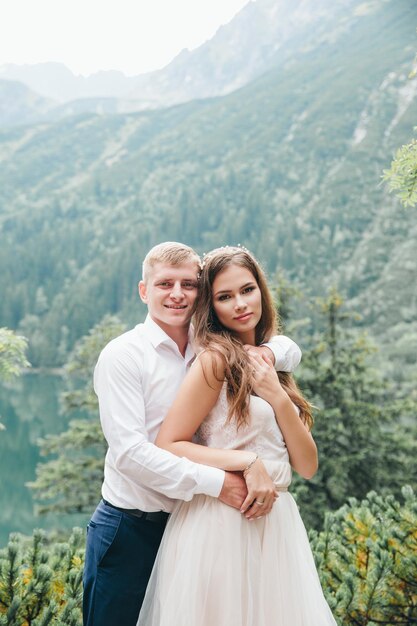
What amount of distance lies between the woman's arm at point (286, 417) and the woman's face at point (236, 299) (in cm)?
19

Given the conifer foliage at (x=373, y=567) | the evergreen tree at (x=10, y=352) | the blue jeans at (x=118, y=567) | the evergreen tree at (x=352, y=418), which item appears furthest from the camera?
the evergreen tree at (x=352, y=418)

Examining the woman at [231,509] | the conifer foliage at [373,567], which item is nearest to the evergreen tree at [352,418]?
the conifer foliage at [373,567]

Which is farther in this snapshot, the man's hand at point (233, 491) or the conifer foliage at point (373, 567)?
the conifer foliage at point (373, 567)

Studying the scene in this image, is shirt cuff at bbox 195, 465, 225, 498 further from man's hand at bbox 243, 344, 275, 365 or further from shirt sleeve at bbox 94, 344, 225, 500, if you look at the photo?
man's hand at bbox 243, 344, 275, 365

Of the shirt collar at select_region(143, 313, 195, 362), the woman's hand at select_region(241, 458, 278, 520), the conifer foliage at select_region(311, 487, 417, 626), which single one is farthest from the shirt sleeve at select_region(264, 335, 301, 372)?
the conifer foliage at select_region(311, 487, 417, 626)

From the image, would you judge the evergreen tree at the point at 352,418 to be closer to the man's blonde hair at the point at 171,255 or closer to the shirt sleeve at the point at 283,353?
the shirt sleeve at the point at 283,353

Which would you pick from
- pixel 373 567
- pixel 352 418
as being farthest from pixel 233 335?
pixel 352 418

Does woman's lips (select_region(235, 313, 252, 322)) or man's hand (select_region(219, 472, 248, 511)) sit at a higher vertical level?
woman's lips (select_region(235, 313, 252, 322))

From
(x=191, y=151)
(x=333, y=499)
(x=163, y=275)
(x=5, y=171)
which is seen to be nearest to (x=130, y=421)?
(x=163, y=275)

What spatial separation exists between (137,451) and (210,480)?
314 millimetres

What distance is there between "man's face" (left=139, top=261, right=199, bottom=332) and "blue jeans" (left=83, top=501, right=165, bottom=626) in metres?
0.87

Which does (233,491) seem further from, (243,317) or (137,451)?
(243,317)

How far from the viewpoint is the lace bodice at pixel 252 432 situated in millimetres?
2598

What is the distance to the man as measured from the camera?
2.42m
